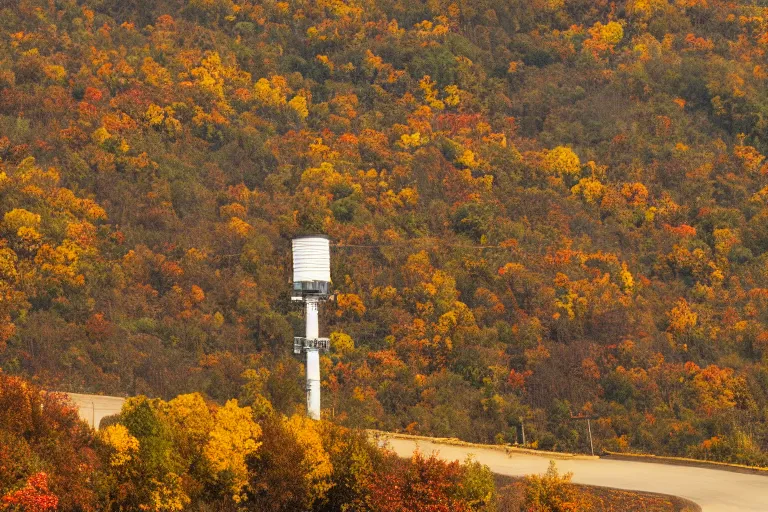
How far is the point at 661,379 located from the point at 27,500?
29.1 metres

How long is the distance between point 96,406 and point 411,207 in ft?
78.6

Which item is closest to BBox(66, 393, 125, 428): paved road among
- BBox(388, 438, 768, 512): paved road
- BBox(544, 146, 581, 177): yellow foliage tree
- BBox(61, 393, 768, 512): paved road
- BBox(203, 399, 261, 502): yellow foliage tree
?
BBox(61, 393, 768, 512): paved road

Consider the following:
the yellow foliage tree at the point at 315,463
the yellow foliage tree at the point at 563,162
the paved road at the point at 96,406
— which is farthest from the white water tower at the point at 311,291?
the yellow foliage tree at the point at 563,162

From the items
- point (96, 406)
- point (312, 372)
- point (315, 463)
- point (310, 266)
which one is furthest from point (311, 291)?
point (315, 463)

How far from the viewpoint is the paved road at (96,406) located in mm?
32531

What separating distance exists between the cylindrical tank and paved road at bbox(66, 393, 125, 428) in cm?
616

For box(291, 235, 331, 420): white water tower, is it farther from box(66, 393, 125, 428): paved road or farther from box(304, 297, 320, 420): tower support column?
box(66, 393, 125, 428): paved road

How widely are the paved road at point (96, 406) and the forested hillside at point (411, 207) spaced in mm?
4045

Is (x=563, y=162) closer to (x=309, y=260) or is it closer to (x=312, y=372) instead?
(x=309, y=260)

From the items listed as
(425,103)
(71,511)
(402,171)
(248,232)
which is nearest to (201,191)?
(248,232)

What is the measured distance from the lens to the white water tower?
101 feet

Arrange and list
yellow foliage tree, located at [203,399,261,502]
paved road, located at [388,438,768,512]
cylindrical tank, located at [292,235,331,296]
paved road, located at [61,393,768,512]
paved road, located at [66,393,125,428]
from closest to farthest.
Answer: yellow foliage tree, located at [203,399,261,502] < paved road, located at [388,438,768,512] < paved road, located at [61,393,768,512] < cylindrical tank, located at [292,235,331,296] < paved road, located at [66,393,125,428]

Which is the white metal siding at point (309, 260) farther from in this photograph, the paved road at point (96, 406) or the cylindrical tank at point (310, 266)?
the paved road at point (96, 406)

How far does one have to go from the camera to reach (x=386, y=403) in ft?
141
